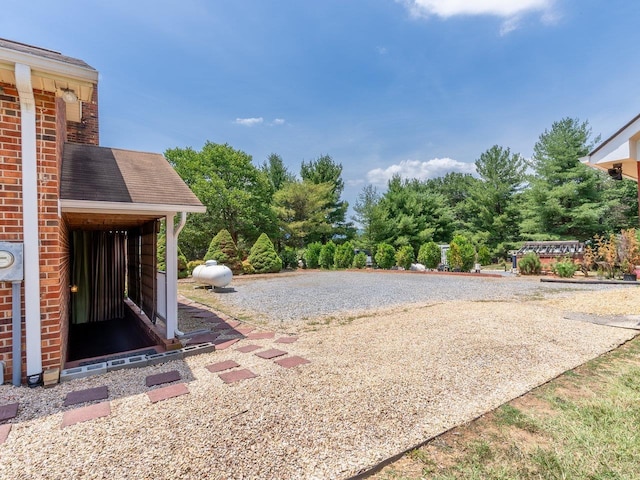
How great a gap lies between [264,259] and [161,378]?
1384 centimetres

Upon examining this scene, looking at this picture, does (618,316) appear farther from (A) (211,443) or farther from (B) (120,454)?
(B) (120,454)

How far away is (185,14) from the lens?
25.1 ft

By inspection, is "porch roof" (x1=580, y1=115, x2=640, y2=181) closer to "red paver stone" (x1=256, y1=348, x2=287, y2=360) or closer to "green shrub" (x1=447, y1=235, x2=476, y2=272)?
"red paver stone" (x1=256, y1=348, x2=287, y2=360)

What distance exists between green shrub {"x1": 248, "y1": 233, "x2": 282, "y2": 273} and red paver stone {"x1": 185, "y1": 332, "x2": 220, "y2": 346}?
11905mm

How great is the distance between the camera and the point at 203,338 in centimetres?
511

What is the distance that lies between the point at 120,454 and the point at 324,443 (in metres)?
1.42

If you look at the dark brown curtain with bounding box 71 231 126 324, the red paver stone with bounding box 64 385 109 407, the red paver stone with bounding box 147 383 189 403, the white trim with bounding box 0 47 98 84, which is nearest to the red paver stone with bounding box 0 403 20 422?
the red paver stone with bounding box 64 385 109 407

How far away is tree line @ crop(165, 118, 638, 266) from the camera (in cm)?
2164

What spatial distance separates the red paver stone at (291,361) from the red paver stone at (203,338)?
1.58m

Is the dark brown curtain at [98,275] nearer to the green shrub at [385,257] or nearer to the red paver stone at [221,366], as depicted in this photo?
the red paver stone at [221,366]

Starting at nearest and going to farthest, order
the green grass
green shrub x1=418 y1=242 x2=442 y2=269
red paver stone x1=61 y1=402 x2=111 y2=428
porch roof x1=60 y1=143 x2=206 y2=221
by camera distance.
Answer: the green grass < red paver stone x1=61 y1=402 x2=111 y2=428 < porch roof x1=60 y1=143 x2=206 y2=221 < green shrub x1=418 y1=242 x2=442 y2=269

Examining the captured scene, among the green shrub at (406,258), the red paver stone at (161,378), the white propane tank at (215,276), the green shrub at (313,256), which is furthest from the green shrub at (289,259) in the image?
the red paver stone at (161,378)

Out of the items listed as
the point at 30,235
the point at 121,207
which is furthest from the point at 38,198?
the point at 121,207

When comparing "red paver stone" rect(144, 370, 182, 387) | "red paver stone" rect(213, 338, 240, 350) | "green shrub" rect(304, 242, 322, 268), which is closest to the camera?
"red paver stone" rect(144, 370, 182, 387)
